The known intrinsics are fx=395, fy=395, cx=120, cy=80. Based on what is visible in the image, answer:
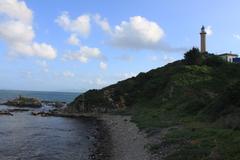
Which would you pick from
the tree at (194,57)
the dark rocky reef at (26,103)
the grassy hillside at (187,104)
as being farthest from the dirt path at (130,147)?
the dark rocky reef at (26,103)

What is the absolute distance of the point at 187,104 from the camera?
7125 cm

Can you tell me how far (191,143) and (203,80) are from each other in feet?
231

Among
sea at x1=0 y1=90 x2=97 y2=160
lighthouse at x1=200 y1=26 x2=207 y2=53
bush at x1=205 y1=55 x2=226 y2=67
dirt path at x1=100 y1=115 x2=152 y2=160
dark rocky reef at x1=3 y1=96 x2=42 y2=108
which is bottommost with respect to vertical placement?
sea at x1=0 y1=90 x2=97 y2=160

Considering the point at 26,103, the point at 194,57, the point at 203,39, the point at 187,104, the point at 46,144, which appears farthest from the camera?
the point at 26,103

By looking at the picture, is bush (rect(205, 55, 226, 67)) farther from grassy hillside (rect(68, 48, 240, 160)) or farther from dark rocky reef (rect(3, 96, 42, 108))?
dark rocky reef (rect(3, 96, 42, 108))

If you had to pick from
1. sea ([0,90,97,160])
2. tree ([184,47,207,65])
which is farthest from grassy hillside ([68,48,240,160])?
sea ([0,90,97,160])

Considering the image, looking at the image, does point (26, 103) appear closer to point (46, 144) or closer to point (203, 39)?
point (203, 39)

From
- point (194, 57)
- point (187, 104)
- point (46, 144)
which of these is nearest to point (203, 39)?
point (194, 57)

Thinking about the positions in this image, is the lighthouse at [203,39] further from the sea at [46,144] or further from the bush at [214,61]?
the sea at [46,144]

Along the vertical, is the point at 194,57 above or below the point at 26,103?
above

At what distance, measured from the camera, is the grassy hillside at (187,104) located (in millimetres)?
31719

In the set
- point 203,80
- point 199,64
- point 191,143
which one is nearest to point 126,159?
point 191,143

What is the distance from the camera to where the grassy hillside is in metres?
31.7

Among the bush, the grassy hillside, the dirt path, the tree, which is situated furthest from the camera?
the tree
